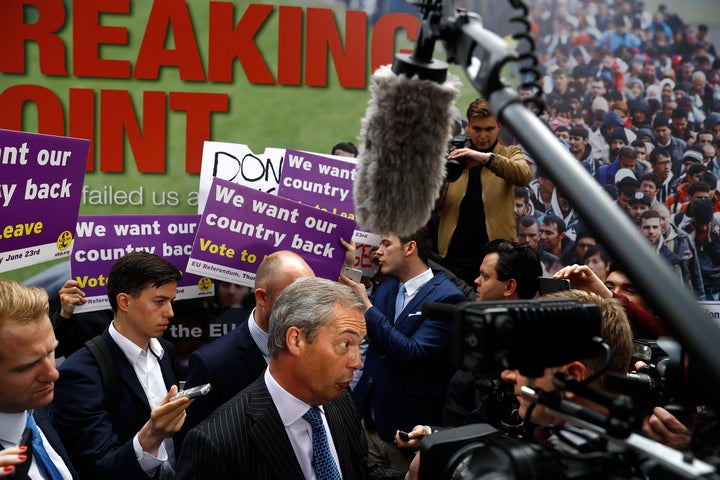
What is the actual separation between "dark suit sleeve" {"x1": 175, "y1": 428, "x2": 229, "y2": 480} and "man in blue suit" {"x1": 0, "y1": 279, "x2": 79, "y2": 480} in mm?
454

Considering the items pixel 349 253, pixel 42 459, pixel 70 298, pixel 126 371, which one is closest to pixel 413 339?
pixel 349 253

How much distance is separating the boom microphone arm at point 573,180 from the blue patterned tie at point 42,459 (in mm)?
1961

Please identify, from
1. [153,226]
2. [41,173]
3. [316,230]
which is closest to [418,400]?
[316,230]

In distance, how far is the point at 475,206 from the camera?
5215 mm

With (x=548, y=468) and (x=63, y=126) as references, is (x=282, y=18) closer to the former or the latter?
(x=63, y=126)

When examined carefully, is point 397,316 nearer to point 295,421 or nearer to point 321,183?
point 321,183

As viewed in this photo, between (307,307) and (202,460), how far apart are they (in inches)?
26.6

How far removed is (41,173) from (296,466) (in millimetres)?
2215

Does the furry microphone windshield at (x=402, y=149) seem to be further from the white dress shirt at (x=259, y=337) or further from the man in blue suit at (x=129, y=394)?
the white dress shirt at (x=259, y=337)

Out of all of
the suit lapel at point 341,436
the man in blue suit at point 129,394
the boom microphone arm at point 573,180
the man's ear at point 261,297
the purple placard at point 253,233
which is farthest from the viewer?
the purple placard at point 253,233

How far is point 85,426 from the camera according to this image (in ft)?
10.7

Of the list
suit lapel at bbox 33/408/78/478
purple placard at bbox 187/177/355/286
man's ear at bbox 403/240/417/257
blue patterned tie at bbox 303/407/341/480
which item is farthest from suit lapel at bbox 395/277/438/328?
suit lapel at bbox 33/408/78/478

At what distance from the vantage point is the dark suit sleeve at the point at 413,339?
4.24 m

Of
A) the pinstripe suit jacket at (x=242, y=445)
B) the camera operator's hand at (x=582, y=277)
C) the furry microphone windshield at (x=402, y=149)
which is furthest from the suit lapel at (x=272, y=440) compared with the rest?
the camera operator's hand at (x=582, y=277)
